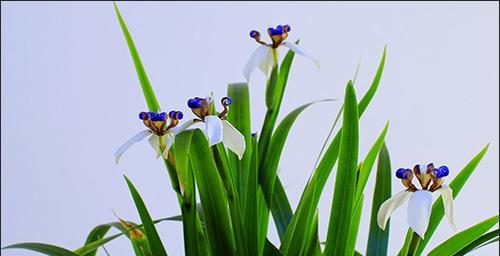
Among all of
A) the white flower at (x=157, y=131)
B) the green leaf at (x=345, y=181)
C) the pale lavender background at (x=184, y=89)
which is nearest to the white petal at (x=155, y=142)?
Answer: the white flower at (x=157, y=131)

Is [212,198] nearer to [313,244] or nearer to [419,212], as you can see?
[313,244]

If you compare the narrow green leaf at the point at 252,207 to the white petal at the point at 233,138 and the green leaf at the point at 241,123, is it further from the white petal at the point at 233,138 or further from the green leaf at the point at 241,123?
the white petal at the point at 233,138

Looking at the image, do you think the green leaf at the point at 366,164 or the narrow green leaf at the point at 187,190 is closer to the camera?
the narrow green leaf at the point at 187,190

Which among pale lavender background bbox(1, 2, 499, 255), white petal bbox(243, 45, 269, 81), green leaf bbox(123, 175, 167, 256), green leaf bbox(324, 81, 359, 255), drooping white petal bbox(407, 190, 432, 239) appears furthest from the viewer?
pale lavender background bbox(1, 2, 499, 255)

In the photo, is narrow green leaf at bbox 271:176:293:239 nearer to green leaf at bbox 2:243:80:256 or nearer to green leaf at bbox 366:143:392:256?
green leaf at bbox 366:143:392:256

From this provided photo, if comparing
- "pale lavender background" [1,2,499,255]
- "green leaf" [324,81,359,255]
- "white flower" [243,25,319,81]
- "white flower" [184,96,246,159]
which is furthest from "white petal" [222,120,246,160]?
"pale lavender background" [1,2,499,255]

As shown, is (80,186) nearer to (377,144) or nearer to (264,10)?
(264,10)
